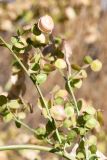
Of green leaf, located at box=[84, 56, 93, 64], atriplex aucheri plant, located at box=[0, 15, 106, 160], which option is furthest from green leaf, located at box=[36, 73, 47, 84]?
green leaf, located at box=[84, 56, 93, 64]

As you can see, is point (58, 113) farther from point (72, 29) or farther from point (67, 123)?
point (72, 29)

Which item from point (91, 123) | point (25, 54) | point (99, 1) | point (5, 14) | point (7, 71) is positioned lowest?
point (91, 123)

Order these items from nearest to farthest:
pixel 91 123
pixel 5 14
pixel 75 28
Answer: pixel 91 123 < pixel 5 14 < pixel 75 28

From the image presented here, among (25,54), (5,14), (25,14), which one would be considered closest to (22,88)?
(25,54)

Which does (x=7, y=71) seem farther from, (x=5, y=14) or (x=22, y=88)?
(x=22, y=88)

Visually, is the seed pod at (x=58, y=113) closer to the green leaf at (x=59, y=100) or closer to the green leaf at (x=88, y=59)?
the green leaf at (x=59, y=100)

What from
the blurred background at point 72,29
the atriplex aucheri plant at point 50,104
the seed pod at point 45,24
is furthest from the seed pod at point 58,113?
the blurred background at point 72,29

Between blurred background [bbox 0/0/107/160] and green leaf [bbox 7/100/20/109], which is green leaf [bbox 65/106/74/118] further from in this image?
blurred background [bbox 0/0/107/160]

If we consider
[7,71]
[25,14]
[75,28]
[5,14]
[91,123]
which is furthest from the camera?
[75,28]
